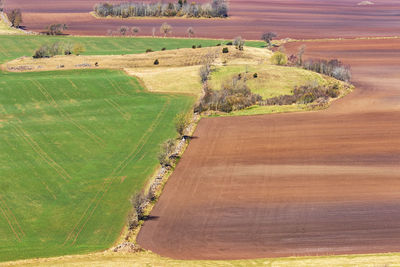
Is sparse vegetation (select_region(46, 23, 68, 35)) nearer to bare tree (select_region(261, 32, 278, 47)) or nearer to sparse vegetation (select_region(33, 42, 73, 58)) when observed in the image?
sparse vegetation (select_region(33, 42, 73, 58))

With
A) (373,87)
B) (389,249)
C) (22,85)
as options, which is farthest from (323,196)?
(22,85)

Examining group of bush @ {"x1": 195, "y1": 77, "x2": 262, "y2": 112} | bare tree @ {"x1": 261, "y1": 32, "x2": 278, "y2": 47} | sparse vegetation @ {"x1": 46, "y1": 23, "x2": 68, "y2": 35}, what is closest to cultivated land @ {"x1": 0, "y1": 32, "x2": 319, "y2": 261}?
group of bush @ {"x1": 195, "y1": 77, "x2": 262, "y2": 112}

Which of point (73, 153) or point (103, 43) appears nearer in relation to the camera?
point (73, 153)

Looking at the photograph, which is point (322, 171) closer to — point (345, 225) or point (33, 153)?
point (345, 225)

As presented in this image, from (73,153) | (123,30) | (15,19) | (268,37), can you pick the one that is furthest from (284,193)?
(15,19)

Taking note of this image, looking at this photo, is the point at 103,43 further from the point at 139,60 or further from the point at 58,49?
the point at 139,60
